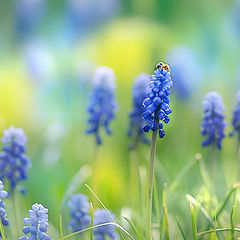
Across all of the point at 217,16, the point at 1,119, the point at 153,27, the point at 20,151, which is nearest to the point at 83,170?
the point at 20,151

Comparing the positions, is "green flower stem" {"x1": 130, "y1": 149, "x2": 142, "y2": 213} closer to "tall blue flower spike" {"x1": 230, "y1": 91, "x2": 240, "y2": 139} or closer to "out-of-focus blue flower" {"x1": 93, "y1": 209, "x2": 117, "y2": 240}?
"out-of-focus blue flower" {"x1": 93, "y1": 209, "x2": 117, "y2": 240}

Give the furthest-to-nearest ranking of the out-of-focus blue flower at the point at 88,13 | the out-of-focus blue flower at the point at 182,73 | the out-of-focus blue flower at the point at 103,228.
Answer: the out-of-focus blue flower at the point at 88,13, the out-of-focus blue flower at the point at 182,73, the out-of-focus blue flower at the point at 103,228

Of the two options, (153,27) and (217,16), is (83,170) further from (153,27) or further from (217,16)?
(217,16)

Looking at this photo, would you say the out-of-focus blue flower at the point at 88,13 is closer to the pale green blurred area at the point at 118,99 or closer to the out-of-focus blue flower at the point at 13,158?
the pale green blurred area at the point at 118,99

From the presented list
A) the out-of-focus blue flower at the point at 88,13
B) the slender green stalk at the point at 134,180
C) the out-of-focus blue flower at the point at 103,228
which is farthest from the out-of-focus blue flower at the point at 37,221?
the out-of-focus blue flower at the point at 88,13

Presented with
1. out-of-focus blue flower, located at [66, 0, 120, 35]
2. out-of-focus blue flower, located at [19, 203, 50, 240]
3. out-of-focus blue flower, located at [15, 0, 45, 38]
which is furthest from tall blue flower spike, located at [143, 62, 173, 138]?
out-of-focus blue flower, located at [15, 0, 45, 38]
